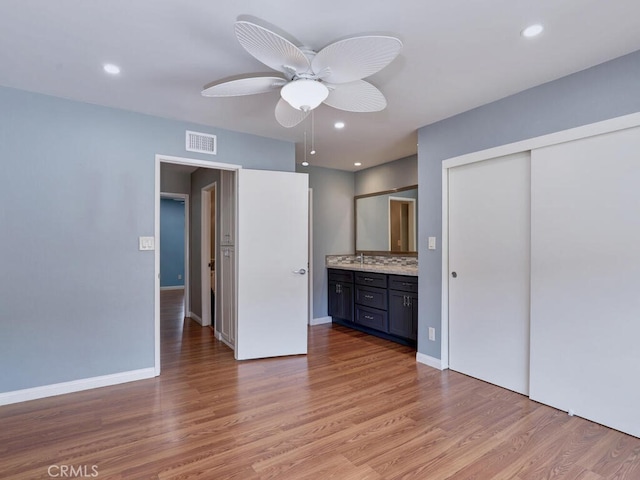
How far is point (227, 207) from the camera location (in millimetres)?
4027

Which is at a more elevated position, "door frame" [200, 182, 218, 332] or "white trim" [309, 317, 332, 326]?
"door frame" [200, 182, 218, 332]

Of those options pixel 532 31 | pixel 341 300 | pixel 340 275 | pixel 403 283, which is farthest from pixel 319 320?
pixel 532 31

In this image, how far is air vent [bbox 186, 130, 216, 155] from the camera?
3295mm

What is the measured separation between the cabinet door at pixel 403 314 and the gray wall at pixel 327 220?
1359 mm

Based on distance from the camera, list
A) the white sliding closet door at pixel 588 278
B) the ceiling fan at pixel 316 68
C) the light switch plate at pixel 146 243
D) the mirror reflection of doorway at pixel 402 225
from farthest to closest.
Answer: the mirror reflection of doorway at pixel 402 225, the light switch plate at pixel 146 243, the white sliding closet door at pixel 588 278, the ceiling fan at pixel 316 68

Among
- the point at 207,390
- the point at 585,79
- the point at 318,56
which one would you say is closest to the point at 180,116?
the point at 318,56

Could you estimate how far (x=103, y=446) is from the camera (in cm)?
202

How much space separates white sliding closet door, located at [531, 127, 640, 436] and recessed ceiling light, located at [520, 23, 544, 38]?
0.88 metres

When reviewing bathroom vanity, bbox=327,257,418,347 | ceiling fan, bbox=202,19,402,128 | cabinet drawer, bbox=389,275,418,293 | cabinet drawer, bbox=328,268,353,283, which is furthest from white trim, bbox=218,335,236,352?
ceiling fan, bbox=202,19,402,128

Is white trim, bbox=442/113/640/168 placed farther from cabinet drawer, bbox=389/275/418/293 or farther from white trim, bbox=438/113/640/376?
cabinet drawer, bbox=389/275/418/293

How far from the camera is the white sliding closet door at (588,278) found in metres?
2.13

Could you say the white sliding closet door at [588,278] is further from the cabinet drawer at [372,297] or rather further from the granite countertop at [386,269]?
the cabinet drawer at [372,297]

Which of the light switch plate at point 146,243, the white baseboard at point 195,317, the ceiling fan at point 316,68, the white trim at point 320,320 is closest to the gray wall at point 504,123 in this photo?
the ceiling fan at point 316,68

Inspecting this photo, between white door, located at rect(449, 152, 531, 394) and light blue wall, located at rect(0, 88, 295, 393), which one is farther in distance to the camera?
white door, located at rect(449, 152, 531, 394)
